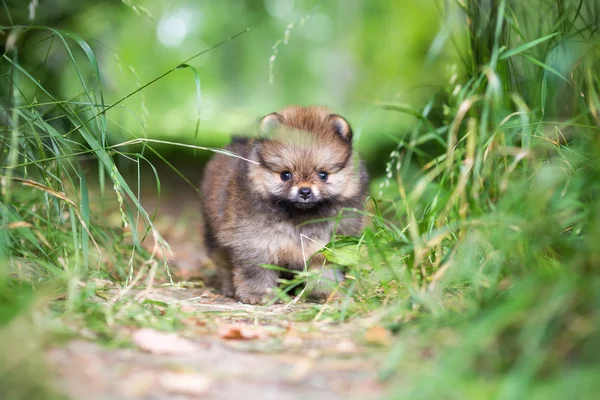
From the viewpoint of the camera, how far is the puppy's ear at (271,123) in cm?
423

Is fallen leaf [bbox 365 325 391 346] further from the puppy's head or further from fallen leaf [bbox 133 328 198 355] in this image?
the puppy's head

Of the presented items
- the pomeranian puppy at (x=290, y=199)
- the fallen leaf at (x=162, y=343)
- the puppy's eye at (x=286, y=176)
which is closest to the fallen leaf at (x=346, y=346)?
the fallen leaf at (x=162, y=343)

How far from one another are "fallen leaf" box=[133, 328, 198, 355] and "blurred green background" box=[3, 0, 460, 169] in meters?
1.42

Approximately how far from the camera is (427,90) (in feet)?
27.5

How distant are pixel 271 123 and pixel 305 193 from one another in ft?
1.89

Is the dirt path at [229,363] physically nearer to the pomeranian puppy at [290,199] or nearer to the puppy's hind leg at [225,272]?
the pomeranian puppy at [290,199]

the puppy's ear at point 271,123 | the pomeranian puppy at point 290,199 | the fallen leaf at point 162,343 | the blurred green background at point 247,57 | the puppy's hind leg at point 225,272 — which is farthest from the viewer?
the blurred green background at point 247,57

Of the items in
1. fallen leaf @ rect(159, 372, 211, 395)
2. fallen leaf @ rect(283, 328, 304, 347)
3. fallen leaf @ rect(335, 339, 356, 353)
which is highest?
fallen leaf @ rect(335, 339, 356, 353)

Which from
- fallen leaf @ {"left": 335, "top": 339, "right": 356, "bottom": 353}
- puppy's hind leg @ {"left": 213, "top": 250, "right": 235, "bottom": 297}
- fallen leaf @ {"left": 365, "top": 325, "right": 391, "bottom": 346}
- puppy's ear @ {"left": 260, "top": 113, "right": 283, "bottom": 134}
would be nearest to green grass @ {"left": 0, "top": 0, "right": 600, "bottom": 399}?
fallen leaf @ {"left": 365, "top": 325, "right": 391, "bottom": 346}

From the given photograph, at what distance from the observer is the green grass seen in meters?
2.14

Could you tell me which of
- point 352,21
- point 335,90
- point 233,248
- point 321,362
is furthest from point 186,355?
point 335,90

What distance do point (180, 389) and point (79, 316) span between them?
89 cm

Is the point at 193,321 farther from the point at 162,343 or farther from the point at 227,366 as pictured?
the point at 227,366

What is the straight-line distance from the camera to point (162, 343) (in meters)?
2.61
